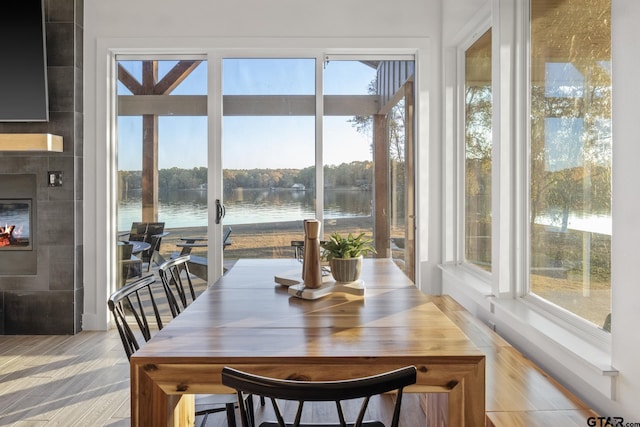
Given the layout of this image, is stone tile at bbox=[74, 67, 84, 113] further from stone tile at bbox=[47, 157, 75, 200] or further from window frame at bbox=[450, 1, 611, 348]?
window frame at bbox=[450, 1, 611, 348]

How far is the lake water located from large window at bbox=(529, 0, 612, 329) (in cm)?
197

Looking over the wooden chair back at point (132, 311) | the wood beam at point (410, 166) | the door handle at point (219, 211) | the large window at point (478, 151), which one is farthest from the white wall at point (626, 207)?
the door handle at point (219, 211)

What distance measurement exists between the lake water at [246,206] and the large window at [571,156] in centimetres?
197

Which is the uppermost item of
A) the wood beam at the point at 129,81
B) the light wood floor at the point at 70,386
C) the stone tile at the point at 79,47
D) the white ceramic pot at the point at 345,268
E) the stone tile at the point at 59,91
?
the stone tile at the point at 79,47

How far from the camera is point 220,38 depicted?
4176 mm

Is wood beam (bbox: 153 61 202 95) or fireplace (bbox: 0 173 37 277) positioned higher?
wood beam (bbox: 153 61 202 95)

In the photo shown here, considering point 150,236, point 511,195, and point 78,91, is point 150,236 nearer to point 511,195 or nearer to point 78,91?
point 78,91

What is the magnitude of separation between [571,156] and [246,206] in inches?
110

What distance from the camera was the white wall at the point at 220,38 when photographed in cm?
417

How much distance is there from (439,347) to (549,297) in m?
A: 1.29

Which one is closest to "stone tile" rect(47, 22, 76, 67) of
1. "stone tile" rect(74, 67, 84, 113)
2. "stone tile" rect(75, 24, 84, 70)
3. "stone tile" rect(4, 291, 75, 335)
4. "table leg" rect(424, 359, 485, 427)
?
"stone tile" rect(75, 24, 84, 70)

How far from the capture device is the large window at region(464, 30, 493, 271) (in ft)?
10.9

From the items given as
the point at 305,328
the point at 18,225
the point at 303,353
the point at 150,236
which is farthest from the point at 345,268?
the point at 18,225

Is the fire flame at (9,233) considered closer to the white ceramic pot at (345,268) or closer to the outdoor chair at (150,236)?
the outdoor chair at (150,236)
